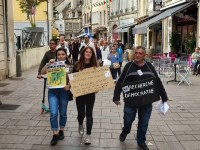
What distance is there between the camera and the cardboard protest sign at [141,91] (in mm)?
4758

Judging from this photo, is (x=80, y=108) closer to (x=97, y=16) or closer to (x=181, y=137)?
(x=181, y=137)

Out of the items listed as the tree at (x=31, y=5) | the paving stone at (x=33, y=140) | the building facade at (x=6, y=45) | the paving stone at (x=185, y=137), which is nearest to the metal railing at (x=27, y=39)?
the tree at (x=31, y=5)

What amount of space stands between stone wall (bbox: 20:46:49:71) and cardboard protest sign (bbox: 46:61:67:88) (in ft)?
37.2

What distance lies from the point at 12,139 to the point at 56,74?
4.43 ft

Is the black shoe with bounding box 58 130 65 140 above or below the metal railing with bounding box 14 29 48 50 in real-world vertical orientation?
below

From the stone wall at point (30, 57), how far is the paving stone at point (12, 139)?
11098 millimetres

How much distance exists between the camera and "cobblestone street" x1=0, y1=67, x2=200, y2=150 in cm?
515

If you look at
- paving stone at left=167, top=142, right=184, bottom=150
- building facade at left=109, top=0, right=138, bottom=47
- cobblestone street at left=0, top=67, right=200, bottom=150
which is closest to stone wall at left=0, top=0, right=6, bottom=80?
cobblestone street at left=0, top=67, right=200, bottom=150

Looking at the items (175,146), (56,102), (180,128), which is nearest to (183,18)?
(180,128)

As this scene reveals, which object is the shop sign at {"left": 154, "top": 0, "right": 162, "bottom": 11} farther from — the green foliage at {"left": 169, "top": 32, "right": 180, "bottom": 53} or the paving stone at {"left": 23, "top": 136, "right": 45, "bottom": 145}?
the paving stone at {"left": 23, "top": 136, "right": 45, "bottom": 145}

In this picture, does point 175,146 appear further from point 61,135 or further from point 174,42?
point 174,42

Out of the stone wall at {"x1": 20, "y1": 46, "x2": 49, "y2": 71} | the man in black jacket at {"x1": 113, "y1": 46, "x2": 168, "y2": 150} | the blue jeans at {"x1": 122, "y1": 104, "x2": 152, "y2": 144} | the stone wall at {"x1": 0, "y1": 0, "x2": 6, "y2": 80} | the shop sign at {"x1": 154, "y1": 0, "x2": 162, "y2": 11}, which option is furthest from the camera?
the shop sign at {"x1": 154, "y1": 0, "x2": 162, "y2": 11}

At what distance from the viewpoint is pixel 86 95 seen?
16.9 feet

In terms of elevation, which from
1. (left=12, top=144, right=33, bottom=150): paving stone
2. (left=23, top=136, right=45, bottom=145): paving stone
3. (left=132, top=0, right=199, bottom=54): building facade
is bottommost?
(left=12, top=144, right=33, bottom=150): paving stone
